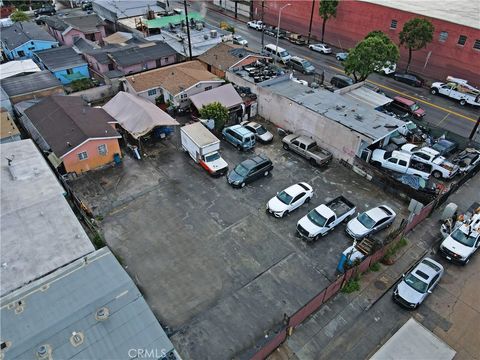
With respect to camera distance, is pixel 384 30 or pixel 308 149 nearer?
pixel 308 149

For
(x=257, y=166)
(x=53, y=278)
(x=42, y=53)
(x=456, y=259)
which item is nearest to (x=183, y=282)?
(x=53, y=278)

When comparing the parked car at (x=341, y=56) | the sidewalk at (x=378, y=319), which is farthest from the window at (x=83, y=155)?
the parked car at (x=341, y=56)

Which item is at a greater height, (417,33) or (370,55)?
(417,33)

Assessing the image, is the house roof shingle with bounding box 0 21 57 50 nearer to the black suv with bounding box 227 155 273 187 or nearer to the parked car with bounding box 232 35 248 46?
the parked car with bounding box 232 35 248 46

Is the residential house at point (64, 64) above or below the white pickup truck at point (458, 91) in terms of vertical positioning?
above

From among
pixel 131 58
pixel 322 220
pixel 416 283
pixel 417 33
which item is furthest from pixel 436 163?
pixel 131 58

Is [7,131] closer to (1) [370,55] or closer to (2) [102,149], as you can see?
(2) [102,149]

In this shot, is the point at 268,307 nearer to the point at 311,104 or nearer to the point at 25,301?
the point at 25,301

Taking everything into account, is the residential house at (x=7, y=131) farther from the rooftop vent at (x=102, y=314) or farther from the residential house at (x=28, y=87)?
the rooftop vent at (x=102, y=314)
